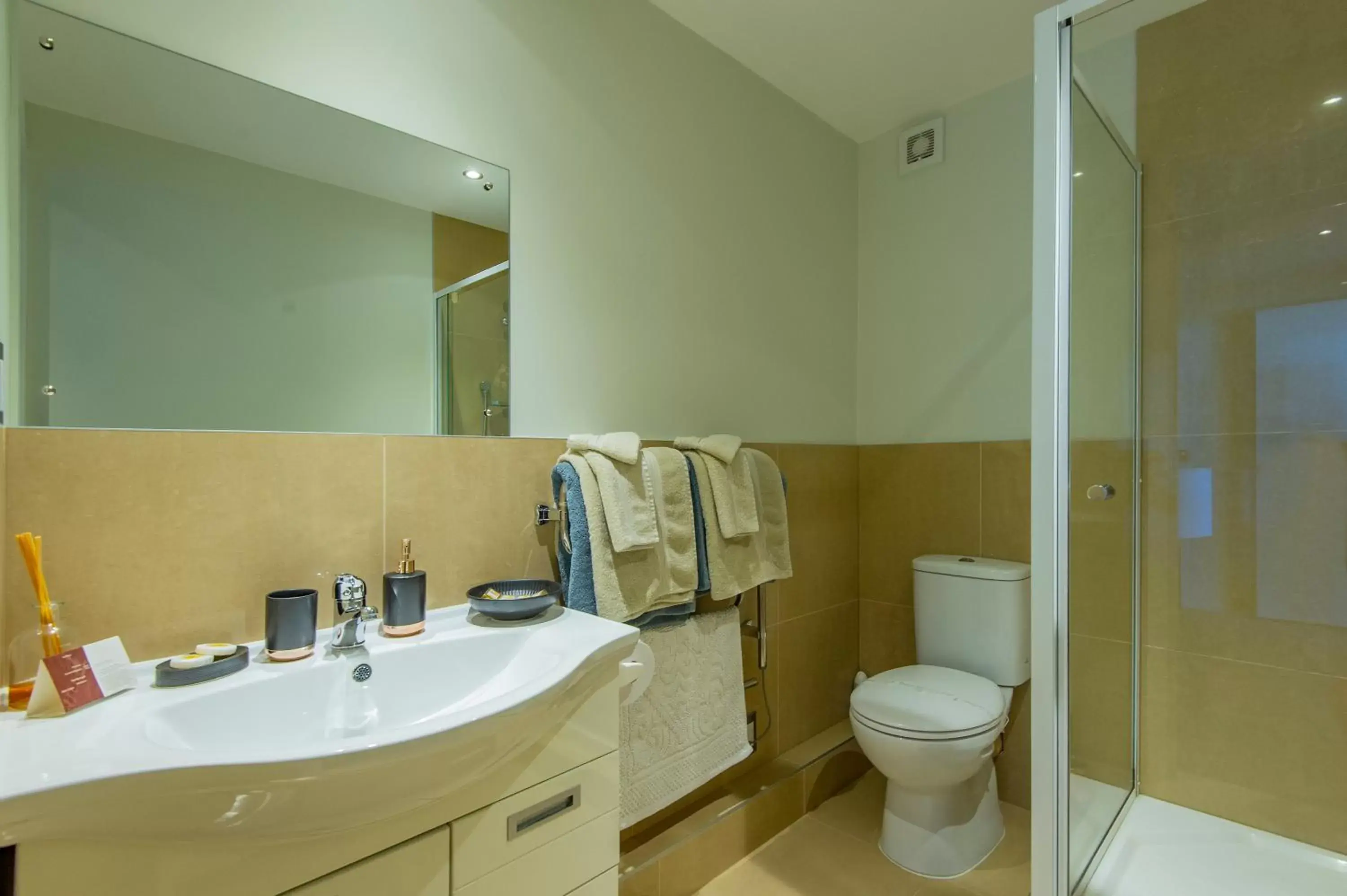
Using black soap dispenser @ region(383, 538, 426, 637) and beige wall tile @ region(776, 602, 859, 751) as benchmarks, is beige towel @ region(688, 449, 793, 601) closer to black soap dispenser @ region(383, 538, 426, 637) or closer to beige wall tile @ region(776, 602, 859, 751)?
beige wall tile @ region(776, 602, 859, 751)

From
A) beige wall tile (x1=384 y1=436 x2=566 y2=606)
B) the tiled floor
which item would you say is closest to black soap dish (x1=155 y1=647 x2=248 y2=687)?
beige wall tile (x1=384 y1=436 x2=566 y2=606)

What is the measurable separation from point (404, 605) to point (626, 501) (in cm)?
47

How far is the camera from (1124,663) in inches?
64.9

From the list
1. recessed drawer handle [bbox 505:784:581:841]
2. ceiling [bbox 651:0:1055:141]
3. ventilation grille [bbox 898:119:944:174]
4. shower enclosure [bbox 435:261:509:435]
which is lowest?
recessed drawer handle [bbox 505:784:581:841]

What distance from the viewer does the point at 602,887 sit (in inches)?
38.9

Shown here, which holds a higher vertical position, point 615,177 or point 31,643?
point 615,177

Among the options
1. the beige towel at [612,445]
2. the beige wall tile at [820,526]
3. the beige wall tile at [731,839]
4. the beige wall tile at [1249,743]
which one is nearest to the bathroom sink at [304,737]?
the beige towel at [612,445]

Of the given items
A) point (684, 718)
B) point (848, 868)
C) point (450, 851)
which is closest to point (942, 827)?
point (848, 868)

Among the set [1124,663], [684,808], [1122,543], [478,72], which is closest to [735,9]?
[478,72]

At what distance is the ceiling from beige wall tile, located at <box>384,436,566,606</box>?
133 cm

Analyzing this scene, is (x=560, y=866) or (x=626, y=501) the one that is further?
(x=626, y=501)

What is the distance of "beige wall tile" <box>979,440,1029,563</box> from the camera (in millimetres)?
A: 2008

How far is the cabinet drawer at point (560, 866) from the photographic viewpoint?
85cm

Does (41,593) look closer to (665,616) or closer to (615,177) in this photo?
(665,616)
